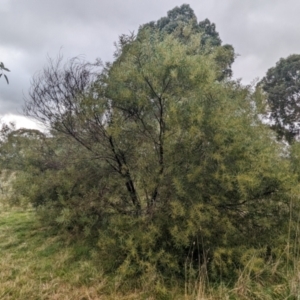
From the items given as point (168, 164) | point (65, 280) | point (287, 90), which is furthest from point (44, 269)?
point (287, 90)

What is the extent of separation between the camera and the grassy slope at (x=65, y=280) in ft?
9.62

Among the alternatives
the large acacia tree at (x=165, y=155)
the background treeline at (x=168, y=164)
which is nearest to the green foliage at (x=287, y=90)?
the background treeline at (x=168, y=164)

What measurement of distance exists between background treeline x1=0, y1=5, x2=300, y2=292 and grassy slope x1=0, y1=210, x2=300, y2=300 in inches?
9.3

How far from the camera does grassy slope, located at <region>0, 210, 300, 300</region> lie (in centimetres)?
293

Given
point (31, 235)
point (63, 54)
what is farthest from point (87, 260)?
point (63, 54)

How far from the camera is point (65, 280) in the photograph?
136 inches

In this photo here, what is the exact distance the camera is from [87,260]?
4.02 m

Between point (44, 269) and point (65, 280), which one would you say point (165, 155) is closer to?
point (65, 280)

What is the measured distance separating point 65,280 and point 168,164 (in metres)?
2.15

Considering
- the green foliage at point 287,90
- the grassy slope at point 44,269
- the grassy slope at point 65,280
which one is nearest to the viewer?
the grassy slope at point 65,280

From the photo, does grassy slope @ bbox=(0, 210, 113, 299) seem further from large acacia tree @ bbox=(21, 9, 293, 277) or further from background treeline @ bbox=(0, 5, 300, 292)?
large acacia tree @ bbox=(21, 9, 293, 277)

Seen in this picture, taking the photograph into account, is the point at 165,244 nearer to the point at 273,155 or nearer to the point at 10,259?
the point at 273,155

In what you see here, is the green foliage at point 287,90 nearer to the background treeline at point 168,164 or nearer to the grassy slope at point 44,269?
the background treeline at point 168,164

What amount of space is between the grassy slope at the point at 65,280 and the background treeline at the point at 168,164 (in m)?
0.24
